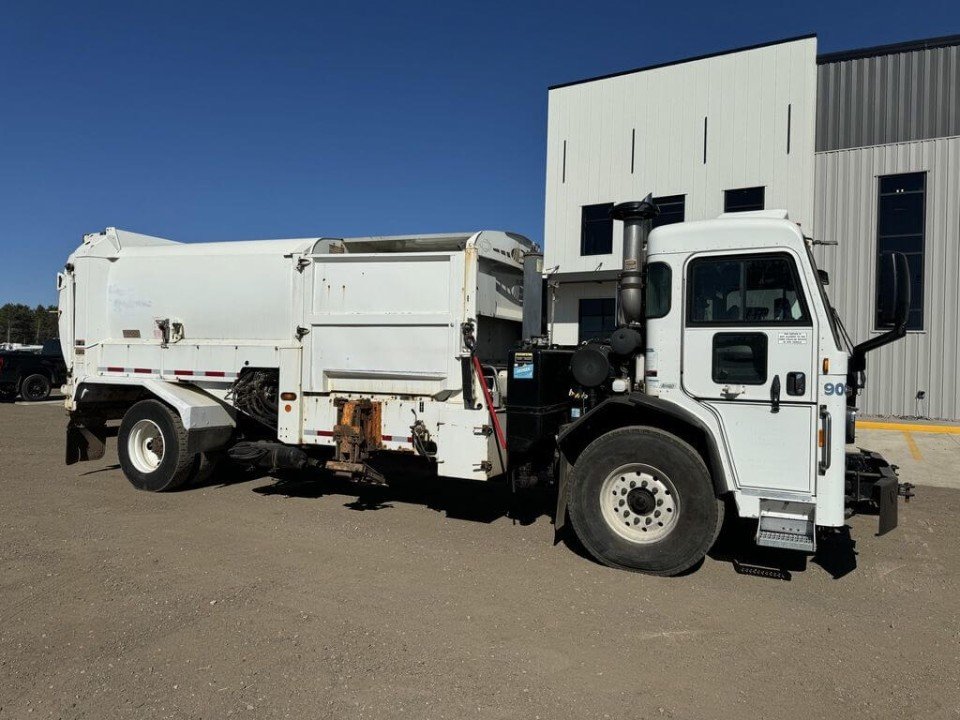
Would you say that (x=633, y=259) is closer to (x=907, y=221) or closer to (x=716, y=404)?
(x=716, y=404)

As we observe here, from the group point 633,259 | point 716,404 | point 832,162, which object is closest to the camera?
point 716,404

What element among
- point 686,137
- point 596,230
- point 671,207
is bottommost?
point 596,230

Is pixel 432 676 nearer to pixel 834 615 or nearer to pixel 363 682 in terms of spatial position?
pixel 363 682

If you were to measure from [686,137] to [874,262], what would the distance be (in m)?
5.59

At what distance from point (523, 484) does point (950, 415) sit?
1476 cm

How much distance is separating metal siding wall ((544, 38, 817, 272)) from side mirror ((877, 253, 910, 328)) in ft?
45.5

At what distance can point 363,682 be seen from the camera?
346 cm

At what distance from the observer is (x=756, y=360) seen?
4.86 metres

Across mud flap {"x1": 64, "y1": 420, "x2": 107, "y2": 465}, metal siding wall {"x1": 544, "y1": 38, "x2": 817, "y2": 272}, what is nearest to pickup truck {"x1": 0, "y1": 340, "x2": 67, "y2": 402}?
mud flap {"x1": 64, "y1": 420, "x2": 107, "y2": 465}

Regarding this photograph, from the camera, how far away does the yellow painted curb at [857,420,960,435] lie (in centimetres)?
1402

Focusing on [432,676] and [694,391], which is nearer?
[432,676]

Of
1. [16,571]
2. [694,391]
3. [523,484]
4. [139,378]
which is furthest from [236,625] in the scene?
[139,378]

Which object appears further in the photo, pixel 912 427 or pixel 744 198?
pixel 744 198

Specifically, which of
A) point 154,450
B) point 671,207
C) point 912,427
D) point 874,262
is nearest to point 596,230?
point 671,207
